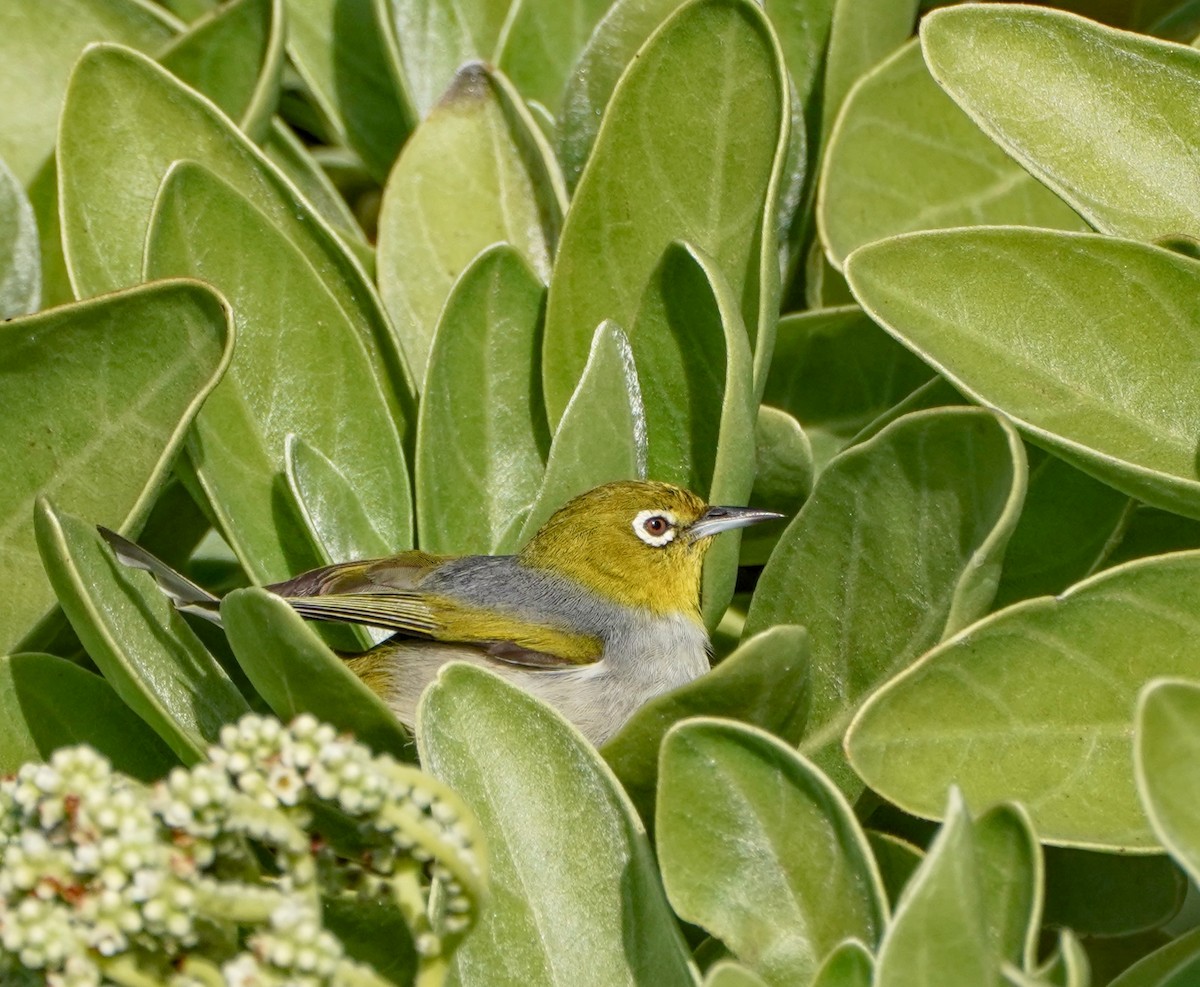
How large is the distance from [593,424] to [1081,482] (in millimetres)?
881

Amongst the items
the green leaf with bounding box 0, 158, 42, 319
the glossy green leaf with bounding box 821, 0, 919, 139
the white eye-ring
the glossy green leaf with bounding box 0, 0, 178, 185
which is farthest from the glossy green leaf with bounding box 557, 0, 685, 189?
the green leaf with bounding box 0, 158, 42, 319

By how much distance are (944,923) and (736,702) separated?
0.55 metres

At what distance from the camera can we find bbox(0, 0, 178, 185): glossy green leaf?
3.64 meters

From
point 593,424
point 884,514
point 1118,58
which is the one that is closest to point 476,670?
point 884,514

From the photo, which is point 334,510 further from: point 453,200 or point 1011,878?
point 1011,878

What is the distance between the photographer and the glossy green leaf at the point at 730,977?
1829 mm

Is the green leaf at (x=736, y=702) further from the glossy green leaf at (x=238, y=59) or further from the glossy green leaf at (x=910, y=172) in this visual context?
the glossy green leaf at (x=238, y=59)

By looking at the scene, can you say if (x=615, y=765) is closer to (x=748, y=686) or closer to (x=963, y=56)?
(x=748, y=686)

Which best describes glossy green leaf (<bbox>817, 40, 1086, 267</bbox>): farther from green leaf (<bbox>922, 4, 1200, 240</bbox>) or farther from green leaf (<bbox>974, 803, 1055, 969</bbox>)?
green leaf (<bbox>974, 803, 1055, 969</bbox>)

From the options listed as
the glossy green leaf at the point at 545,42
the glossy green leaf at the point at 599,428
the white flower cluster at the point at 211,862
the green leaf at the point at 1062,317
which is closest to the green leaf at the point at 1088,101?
the green leaf at the point at 1062,317

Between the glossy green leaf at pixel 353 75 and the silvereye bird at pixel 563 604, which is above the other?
the glossy green leaf at pixel 353 75

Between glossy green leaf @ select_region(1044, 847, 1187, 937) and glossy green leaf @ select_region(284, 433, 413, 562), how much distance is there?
1415 millimetres

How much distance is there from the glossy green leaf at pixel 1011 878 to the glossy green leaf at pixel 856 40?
1875 mm

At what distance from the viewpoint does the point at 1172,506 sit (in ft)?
7.69
